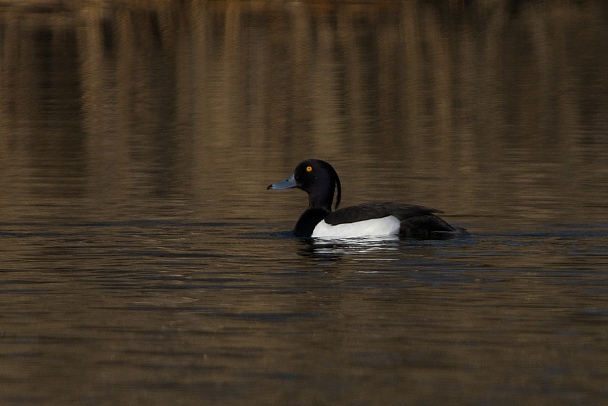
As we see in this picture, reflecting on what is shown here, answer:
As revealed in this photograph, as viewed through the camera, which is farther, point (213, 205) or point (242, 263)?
point (213, 205)

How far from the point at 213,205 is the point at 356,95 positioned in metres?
10.3

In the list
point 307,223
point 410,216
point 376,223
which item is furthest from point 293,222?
point 410,216

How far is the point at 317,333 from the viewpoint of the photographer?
334 inches

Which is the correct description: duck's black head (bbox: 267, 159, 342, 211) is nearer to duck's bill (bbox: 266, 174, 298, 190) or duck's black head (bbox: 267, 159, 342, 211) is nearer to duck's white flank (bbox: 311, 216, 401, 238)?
duck's bill (bbox: 266, 174, 298, 190)

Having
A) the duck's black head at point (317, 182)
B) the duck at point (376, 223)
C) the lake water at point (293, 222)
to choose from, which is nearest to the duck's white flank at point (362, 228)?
the duck at point (376, 223)

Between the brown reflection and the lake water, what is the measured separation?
77 millimetres

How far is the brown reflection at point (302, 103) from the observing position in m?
15.6

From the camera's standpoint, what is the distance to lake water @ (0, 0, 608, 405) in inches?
301

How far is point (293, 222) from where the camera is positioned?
545 inches

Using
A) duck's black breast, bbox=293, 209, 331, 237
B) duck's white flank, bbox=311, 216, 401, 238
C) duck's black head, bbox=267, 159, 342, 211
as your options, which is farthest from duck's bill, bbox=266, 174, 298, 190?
duck's white flank, bbox=311, 216, 401, 238

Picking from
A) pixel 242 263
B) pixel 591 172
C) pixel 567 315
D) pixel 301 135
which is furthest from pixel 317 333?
pixel 301 135

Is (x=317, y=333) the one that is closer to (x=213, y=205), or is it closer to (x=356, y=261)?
(x=356, y=261)

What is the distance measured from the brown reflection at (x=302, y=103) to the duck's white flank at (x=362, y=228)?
1169 mm

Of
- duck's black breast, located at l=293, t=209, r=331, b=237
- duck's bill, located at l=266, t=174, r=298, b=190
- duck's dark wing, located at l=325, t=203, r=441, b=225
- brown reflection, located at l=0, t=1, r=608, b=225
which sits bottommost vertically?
brown reflection, located at l=0, t=1, r=608, b=225
